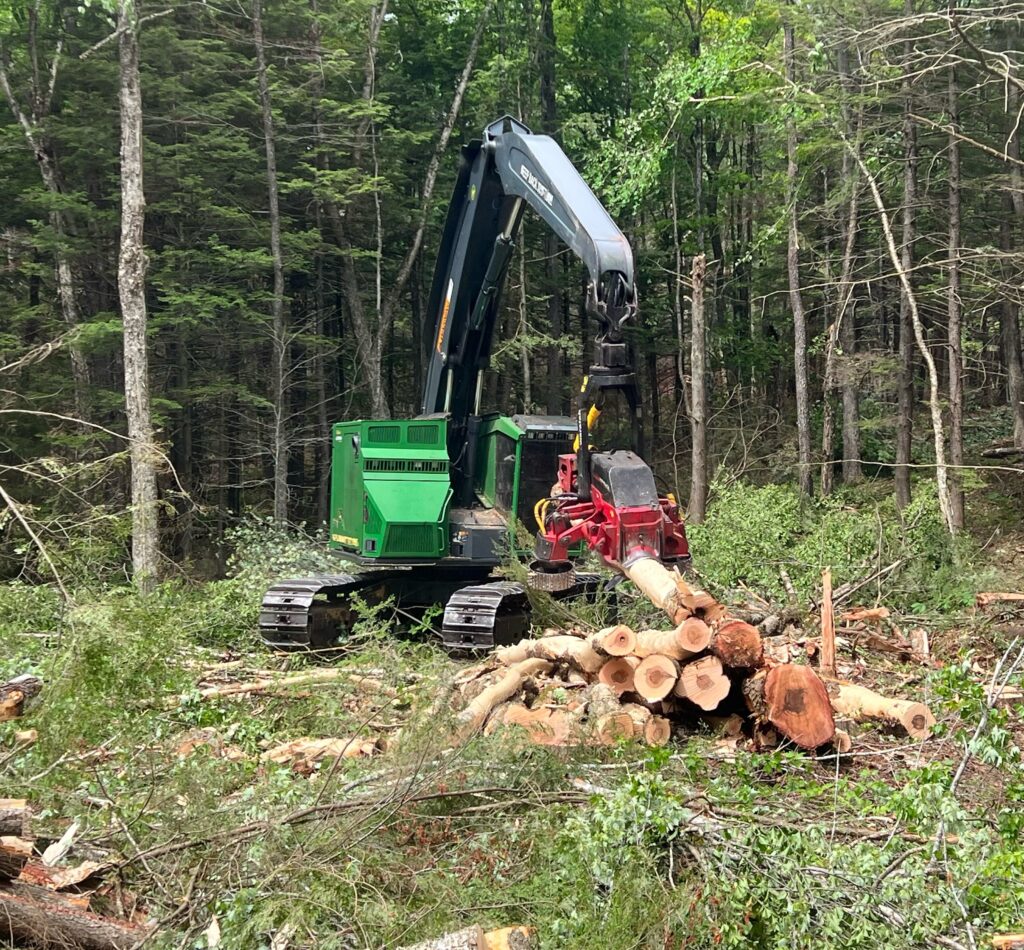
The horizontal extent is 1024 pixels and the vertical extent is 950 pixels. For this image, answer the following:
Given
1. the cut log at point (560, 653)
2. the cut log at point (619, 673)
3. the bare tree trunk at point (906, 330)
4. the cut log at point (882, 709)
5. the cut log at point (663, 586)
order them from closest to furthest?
the cut log at point (882, 709)
the cut log at point (663, 586)
the cut log at point (619, 673)
the cut log at point (560, 653)
the bare tree trunk at point (906, 330)

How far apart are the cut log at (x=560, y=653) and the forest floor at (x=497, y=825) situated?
2.76 ft

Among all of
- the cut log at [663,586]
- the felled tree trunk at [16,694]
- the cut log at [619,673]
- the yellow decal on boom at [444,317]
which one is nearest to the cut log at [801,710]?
the cut log at [663,586]

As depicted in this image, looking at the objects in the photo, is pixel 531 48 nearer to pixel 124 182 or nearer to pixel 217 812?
pixel 124 182

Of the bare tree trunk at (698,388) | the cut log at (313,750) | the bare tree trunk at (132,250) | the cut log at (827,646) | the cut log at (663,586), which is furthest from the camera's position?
the bare tree trunk at (698,388)

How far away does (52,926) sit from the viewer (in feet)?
11.2

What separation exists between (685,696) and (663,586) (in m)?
0.73

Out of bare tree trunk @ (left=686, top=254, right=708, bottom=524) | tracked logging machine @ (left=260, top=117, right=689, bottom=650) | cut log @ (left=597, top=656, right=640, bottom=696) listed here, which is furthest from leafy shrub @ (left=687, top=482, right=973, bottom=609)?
cut log @ (left=597, top=656, right=640, bottom=696)

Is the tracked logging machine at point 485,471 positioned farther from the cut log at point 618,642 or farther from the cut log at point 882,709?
the cut log at point 882,709

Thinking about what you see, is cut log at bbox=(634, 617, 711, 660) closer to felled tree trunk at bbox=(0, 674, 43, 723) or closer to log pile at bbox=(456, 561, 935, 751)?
log pile at bbox=(456, 561, 935, 751)

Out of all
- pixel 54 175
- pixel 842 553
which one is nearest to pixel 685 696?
→ pixel 842 553

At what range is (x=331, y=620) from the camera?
952 cm

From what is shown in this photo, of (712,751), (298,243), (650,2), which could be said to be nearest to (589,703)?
(712,751)

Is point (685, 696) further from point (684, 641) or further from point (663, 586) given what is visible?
point (663, 586)

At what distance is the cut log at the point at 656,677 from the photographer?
5.65 metres
